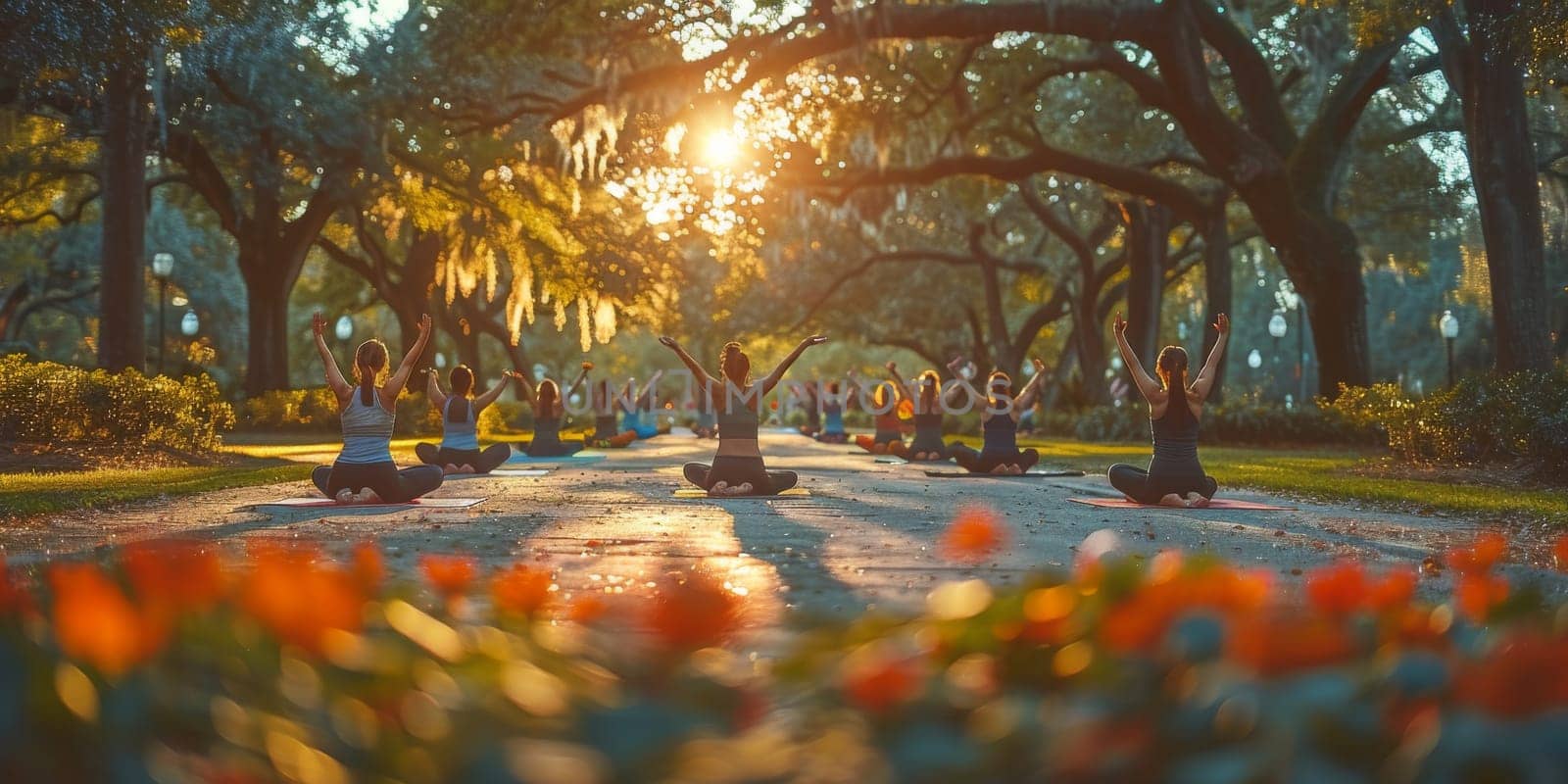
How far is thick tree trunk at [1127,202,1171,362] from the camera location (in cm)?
3294

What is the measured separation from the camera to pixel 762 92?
25.3 meters

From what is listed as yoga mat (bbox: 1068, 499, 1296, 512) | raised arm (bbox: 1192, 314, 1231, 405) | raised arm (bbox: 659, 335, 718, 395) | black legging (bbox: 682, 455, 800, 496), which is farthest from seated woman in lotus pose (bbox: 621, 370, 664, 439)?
raised arm (bbox: 1192, 314, 1231, 405)

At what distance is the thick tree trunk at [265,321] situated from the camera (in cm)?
3247

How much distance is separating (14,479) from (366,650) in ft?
45.4

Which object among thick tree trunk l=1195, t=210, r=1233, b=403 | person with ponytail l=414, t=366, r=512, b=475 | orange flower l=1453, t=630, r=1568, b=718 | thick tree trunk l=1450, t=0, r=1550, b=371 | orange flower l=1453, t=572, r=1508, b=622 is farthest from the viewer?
thick tree trunk l=1195, t=210, r=1233, b=403

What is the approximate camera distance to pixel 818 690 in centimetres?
286

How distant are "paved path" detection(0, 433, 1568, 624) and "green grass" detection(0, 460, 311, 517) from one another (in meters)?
0.44

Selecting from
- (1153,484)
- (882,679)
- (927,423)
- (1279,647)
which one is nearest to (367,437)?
(1153,484)

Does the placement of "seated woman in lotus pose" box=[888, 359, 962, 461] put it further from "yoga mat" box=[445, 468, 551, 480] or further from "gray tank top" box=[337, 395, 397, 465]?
"gray tank top" box=[337, 395, 397, 465]

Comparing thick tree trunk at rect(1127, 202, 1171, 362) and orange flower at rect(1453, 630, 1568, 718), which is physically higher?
thick tree trunk at rect(1127, 202, 1171, 362)

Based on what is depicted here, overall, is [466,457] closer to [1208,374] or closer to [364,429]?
[364,429]

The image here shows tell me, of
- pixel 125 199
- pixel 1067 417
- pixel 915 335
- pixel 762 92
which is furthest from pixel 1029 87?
pixel 915 335

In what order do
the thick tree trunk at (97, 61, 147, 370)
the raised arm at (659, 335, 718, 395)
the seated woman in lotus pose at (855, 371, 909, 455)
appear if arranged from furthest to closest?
the seated woman in lotus pose at (855, 371, 909, 455)
the thick tree trunk at (97, 61, 147, 370)
the raised arm at (659, 335, 718, 395)

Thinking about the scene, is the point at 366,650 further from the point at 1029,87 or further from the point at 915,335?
the point at 915,335
